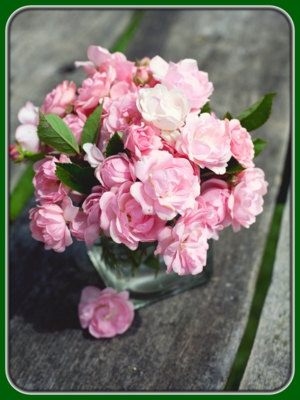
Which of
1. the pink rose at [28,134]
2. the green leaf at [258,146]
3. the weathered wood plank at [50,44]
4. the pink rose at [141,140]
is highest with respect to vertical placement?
the pink rose at [141,140]

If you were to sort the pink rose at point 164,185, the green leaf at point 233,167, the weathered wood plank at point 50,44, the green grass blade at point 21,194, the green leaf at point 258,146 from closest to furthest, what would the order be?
1. the pink rose at point 164,185
2. the green leaf at point 233,167
3. the green leaf at point 258,146
4. the green grass blade at point 21,194
5. the weathered wood plank at point 50,44

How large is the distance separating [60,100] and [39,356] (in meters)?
0.50

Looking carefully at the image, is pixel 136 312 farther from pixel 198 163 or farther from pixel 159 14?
pixel 159 14

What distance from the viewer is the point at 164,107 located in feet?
2.33

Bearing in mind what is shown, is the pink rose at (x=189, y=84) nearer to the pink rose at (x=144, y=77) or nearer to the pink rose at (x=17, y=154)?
the pink rose at (x=144, y=77)

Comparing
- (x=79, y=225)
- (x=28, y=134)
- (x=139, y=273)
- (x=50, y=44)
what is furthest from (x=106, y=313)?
(x=50, y=44)

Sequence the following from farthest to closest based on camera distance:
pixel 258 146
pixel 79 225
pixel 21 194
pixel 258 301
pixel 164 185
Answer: pixel 21 194
pixel 258 301
pixel 258 146
pixel 79 225
pixel 164 185

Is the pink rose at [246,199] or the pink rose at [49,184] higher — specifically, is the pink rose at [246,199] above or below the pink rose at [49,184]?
below

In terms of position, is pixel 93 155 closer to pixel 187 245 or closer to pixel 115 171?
pixel 115 171

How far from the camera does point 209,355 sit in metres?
0.95

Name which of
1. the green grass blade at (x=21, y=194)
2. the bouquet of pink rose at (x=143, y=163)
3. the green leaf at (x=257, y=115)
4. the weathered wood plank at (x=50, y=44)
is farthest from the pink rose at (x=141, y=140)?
the weathered wood plank at (x=50, y=44)

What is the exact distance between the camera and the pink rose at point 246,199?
2.52 feet

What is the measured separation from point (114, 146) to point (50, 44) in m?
1.17

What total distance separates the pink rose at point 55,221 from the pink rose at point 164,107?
188mm
